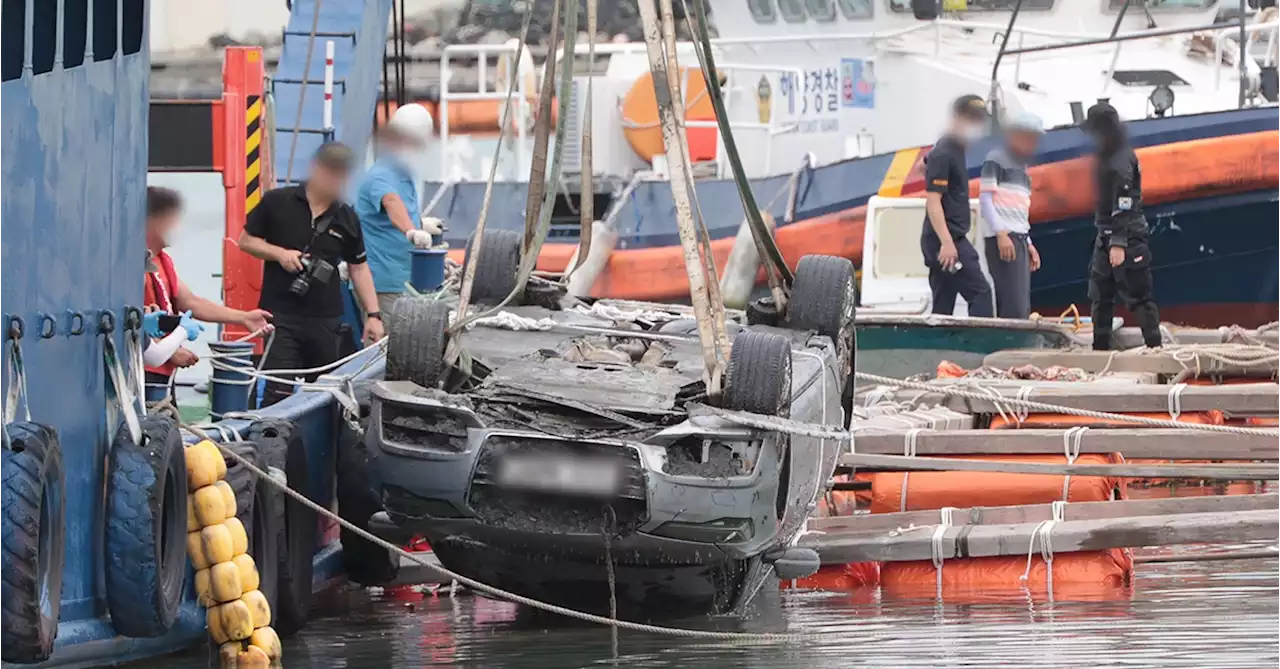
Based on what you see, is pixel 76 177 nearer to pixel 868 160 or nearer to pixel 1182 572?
pixel 1182 572

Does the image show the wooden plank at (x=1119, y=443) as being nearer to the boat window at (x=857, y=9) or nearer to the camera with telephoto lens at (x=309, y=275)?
the camera with telephoto lens at (x=309, y=275)

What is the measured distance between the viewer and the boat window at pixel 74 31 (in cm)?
590

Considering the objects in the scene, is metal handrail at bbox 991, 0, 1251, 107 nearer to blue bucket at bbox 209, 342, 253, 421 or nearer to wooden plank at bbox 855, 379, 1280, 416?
wooden plank at bbox 855, 379, 1280, 416

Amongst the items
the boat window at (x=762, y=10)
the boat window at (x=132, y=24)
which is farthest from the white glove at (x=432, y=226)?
the boat window at (x=762, y=10)

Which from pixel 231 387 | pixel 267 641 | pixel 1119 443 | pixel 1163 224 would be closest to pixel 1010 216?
pixel 1163 224

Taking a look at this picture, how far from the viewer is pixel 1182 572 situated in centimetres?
911

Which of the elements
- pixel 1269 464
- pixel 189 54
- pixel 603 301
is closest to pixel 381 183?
pixel 603 301

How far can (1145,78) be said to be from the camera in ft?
61.0

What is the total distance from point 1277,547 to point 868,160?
375 inches

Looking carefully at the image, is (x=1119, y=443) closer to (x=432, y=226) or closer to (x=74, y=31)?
(x=432, y=226)

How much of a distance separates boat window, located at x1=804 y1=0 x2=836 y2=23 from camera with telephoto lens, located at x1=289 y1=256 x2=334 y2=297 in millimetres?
11446

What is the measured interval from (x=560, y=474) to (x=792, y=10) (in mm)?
14181

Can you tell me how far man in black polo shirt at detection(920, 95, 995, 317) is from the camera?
15.1 m

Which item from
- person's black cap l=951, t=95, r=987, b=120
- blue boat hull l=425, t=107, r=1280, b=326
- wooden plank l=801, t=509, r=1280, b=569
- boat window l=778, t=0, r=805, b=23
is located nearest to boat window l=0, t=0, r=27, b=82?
wooden plank l=801, t=509, r=1280, b=569
